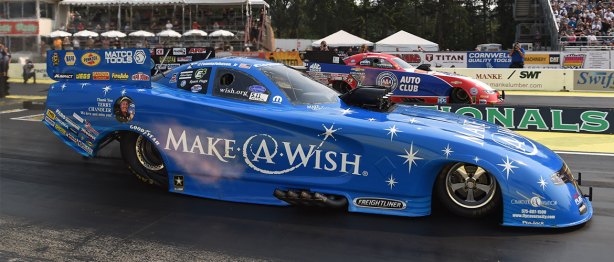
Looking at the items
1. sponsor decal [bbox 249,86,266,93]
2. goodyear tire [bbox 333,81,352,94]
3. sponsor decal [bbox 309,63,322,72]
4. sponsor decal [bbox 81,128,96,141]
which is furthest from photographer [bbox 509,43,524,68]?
sponsor decal [bbox 81,128,96,141]

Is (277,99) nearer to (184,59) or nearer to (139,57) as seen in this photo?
(139,57)

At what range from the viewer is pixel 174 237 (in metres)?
3.96

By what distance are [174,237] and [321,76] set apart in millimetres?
9928

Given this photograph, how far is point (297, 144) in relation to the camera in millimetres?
4359

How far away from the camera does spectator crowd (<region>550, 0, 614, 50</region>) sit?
2527 centimetres

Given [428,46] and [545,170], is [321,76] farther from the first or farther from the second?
[428,46]

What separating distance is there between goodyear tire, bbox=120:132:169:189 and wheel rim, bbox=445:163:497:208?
9.69 ft

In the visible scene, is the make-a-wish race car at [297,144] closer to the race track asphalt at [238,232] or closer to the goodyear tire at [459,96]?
the race track asphalt at [238,232]

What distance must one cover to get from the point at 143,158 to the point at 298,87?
189cm

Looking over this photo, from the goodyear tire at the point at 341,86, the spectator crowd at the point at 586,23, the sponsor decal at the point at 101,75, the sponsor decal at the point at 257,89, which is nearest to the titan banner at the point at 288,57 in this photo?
the goodyear tire at the point at 341,86

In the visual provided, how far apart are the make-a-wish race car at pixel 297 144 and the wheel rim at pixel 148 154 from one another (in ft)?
0.04

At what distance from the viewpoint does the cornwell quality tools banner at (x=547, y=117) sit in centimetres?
870

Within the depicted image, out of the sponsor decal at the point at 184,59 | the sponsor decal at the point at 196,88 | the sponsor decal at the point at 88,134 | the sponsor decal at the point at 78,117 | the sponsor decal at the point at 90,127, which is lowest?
the sponsor decal at the point at 88,134

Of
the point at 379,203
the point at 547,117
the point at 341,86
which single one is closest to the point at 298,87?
the point at 379,203
